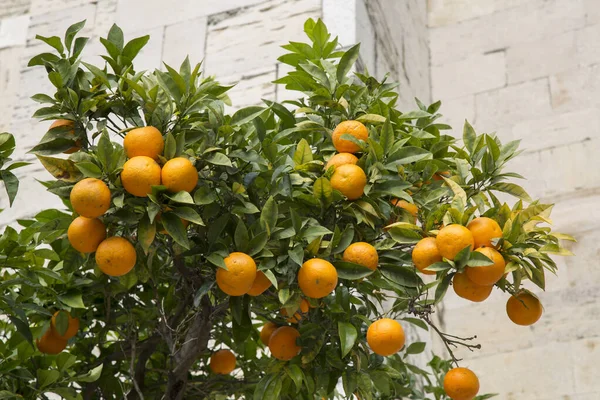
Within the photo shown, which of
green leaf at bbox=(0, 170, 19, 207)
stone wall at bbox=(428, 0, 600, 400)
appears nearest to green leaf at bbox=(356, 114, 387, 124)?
green leaf at bbox=(0, 170, 19, 207)

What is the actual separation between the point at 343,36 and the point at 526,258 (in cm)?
128

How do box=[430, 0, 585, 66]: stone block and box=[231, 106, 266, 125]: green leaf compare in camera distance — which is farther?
box=[430, 0, 585, 66]: stone block

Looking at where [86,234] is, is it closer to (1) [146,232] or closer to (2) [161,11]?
(1) [146,232]

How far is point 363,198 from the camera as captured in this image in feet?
4.68

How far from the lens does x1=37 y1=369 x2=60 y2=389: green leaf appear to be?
1.56 m

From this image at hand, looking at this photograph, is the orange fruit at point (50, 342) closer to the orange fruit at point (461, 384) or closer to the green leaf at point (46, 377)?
the green leaf at point (46, 377)

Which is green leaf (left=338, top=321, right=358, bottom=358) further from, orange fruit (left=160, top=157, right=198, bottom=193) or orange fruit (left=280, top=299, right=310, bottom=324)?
orange fruit (left=160, top=157, right=198, bottom=193)

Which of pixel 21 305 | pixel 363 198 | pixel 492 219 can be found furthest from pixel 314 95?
pixel 21 305

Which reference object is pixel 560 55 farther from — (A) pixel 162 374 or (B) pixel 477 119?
(A) pixel 162 374

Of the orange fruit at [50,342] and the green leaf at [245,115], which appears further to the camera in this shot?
the orange fruit at [50,342]

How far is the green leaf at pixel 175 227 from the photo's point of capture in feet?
4.22

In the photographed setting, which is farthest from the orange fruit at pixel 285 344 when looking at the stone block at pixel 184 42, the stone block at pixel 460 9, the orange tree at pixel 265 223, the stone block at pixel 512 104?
the stone block at pixel 460 9

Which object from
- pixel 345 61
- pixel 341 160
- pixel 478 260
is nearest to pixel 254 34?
pixel 345 61

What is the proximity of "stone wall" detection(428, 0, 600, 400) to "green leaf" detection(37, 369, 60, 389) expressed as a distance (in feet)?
5.31
